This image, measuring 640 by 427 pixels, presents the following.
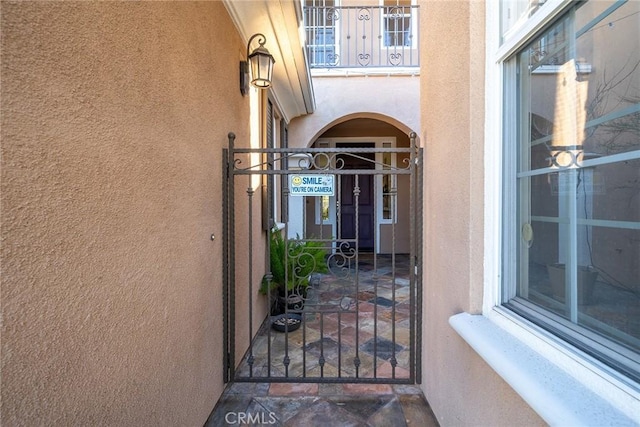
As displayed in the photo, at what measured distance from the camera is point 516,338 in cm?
102

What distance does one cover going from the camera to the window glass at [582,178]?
2.44 feet

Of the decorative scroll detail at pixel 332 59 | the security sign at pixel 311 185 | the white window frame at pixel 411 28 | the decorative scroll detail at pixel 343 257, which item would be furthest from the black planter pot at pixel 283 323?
the white window frame at pixel 411 28

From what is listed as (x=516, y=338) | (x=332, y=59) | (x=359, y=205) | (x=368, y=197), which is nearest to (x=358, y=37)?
(x=332, y=59)

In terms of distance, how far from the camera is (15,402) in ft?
2.13

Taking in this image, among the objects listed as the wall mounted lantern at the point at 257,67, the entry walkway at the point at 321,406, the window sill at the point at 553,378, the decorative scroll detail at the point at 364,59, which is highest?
the decorative scroll detail at the point at 364,59

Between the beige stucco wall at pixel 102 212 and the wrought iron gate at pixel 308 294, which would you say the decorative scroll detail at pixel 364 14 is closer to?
the wrought iron gate at pixel 308 294

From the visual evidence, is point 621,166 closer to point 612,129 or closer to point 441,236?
point 612,129

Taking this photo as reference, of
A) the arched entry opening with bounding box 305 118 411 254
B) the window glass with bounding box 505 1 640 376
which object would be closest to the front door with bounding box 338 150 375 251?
the arched entry opening with bounding box 305 118 411 254

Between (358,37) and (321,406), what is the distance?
5633 mm

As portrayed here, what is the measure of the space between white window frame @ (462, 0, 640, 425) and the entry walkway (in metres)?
0.90

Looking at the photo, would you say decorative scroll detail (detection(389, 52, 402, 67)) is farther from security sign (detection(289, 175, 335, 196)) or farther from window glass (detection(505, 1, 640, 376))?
window glass (detection(505, 1, 640, 376))

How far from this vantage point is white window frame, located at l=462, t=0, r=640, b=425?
691mm

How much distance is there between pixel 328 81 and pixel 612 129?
4512 millimetres

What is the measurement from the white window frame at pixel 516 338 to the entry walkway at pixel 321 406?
0.90 metres
